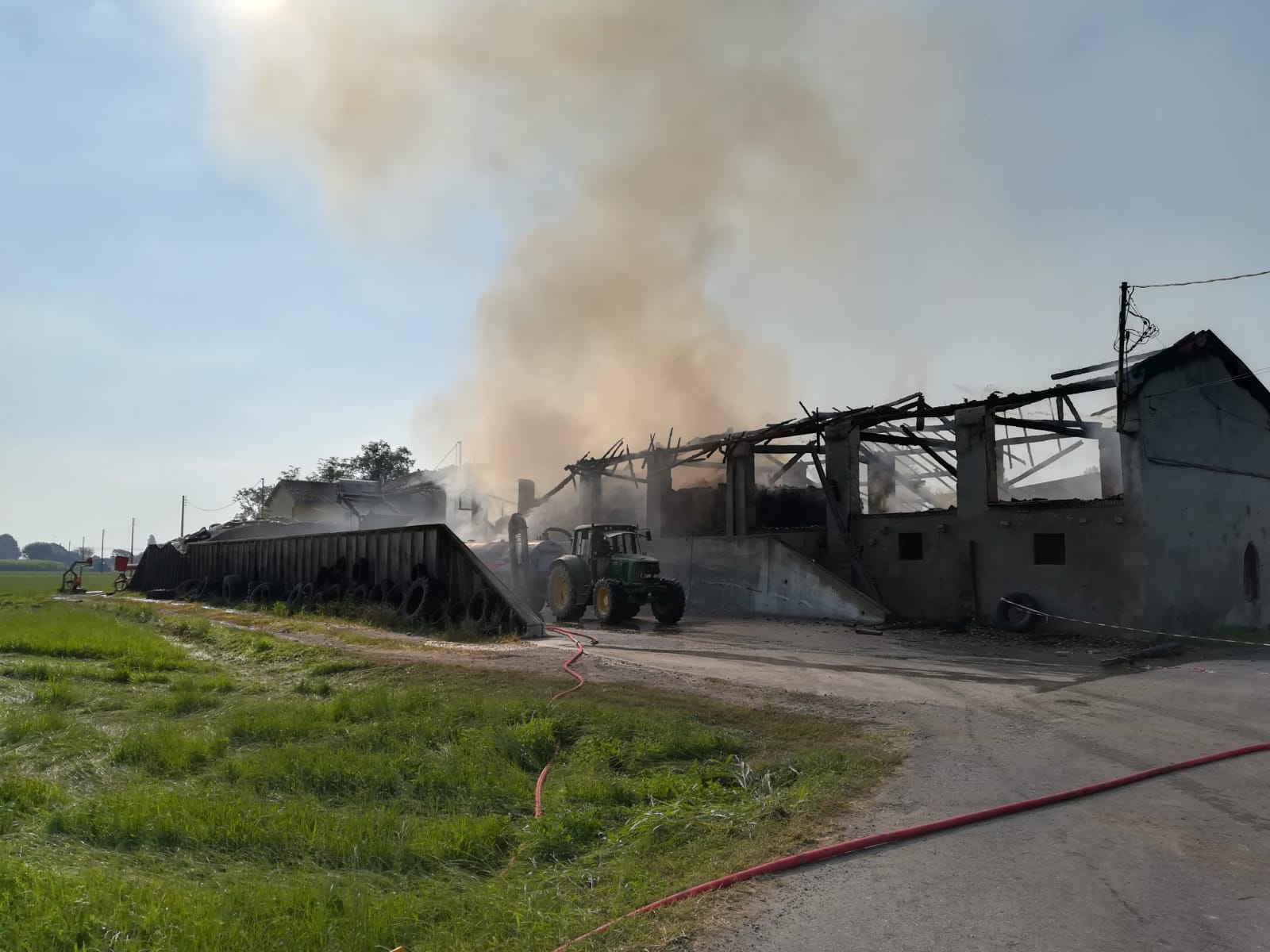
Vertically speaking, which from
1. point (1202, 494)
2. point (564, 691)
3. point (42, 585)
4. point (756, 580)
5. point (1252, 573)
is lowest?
point (564, 691)

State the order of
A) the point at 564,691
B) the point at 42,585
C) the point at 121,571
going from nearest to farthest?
the point at 564,691
the point at 121,571
the point at 42,585

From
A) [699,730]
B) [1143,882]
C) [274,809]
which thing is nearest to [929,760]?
[699,730]

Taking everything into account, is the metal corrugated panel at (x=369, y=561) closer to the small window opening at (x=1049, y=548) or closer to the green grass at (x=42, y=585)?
the green grass at (x=42, y=585)

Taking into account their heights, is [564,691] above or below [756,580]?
below

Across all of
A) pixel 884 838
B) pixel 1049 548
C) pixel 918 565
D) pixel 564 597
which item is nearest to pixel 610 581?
pixel 564 597

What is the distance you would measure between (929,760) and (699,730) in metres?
1.85

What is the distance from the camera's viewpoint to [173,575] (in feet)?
112

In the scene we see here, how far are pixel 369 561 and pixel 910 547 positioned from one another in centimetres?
1293

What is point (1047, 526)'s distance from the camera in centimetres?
1755

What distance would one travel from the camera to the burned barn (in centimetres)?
1656

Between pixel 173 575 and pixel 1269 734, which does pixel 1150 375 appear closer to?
pixel 1269 734

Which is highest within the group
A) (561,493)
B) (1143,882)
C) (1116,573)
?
(561,493)

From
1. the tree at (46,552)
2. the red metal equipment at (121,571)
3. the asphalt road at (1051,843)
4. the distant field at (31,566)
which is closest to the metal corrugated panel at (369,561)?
the asphalt road at (1051,843)

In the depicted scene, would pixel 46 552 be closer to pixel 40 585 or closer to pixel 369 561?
pixel 40 585
